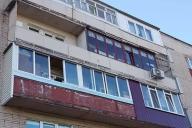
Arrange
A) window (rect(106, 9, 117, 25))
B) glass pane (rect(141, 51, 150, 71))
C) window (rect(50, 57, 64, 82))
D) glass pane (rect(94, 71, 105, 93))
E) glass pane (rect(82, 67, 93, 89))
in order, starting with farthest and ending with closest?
window (rect(106, 9, 117, 25)) < glass pane (rect(141, 51, 150, 71)) < glass pane (rect(94, 71, 105, 93)) < glass pane (rect(82, 67, 93, 89)) < window (rect(50, 57, 64, 82))

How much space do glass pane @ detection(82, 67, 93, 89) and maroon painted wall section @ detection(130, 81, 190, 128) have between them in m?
2.25

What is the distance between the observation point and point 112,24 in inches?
677

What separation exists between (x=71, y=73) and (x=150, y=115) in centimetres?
400

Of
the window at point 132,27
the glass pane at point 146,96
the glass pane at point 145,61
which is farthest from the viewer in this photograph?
the window at point 132,27

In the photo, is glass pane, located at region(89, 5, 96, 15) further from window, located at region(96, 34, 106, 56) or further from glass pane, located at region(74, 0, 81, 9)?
window, located at region(96, 34, 106, 56)

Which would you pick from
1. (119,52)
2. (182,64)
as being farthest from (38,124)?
(182,64)

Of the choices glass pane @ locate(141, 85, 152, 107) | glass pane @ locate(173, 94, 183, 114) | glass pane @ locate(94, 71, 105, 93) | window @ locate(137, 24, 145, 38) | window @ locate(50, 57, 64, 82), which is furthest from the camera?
window @ locate(137, 24, 145, 38)

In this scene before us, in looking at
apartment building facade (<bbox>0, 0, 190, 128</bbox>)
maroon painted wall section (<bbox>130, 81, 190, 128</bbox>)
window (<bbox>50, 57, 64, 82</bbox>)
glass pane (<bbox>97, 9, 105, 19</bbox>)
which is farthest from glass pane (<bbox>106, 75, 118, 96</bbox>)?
glass pane (<bbox>97, 9, 105, 19</bbox>)

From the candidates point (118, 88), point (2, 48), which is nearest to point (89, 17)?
point (118, 88)

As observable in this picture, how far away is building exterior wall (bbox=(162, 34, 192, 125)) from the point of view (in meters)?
19.1

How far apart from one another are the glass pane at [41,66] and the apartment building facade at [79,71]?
1.5 inches

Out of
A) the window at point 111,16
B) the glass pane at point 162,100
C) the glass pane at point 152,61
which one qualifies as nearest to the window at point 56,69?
the glass pane at point 162,100

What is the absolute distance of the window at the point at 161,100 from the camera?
14852 millimetres

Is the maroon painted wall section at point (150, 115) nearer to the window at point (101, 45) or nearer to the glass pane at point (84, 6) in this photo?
the window at point (101, 45)
